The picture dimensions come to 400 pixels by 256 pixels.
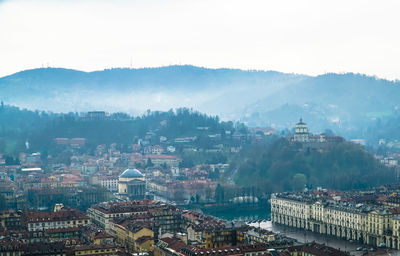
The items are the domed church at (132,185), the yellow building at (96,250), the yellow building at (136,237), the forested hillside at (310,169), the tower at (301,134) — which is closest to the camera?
the yellow building at (96,250)

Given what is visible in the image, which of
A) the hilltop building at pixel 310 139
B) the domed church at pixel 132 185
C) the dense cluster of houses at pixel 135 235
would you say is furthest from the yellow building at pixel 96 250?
the hilltop building at pixel 310 139

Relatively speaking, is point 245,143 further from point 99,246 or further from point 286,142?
point 99,246

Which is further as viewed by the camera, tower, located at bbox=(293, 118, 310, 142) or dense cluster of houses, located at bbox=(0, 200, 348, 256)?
tower, located at bbox=(293, 118, 310, 142)

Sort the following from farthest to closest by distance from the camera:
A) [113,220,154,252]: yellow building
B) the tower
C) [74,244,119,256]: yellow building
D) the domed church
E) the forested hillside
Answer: the tower → the domed church → the forested hillside → [113,220,154,252]: yellow building → [74,244,119,256]: yellow building

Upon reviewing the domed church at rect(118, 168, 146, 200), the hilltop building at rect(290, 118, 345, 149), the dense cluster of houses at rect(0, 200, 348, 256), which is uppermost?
the hilltop building at rect(290, 118, 345, 149)

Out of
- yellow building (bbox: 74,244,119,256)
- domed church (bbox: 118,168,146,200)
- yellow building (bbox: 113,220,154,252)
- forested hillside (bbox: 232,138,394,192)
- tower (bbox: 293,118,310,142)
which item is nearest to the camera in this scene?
→ yellow building (bbox: 74,244,119,256)

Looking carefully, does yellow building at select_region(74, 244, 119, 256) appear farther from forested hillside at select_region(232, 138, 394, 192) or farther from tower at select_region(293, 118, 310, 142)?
tower at select_region(293, 118, 310, 142)

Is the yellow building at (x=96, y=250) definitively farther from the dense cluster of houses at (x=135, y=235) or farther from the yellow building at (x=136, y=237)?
the yellow building at (x=136, y=237)

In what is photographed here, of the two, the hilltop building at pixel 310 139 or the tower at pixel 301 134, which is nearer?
the hilltop building at pixel 310 139

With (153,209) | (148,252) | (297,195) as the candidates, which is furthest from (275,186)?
(148,252)

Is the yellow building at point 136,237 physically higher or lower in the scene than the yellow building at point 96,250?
lower

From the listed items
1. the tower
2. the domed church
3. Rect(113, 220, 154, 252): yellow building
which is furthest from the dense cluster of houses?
the tower
